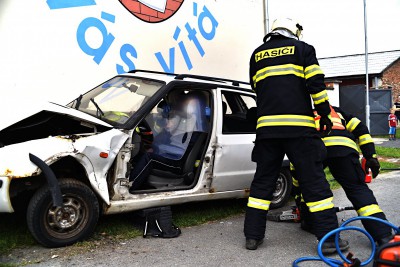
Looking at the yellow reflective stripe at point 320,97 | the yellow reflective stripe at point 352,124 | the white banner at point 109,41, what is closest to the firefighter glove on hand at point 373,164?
the yellow reflective stripe at point 352,124

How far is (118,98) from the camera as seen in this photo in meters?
4.34

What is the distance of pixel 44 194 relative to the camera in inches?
126

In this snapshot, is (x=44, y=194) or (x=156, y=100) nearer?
(x=44, y=194)

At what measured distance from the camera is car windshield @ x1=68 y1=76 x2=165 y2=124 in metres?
4.00

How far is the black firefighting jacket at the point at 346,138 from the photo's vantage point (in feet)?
12.1

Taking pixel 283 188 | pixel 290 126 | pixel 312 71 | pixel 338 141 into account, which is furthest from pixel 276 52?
pixel 283 188

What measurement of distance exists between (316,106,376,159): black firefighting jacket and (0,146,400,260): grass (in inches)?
62.4

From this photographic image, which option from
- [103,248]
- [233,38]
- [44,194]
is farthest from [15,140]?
[233,38]

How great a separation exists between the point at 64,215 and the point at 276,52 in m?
2.28

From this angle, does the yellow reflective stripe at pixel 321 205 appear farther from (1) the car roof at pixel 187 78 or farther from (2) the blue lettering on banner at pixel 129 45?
(2) the blue lettering on banner at pixel 129 45

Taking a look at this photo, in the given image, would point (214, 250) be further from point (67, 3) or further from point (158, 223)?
point (67, 3)

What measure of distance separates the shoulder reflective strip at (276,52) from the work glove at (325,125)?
0.64 metres

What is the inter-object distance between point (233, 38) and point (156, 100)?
15.8 feet

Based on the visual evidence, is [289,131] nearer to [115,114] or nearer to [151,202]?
[151,202]
